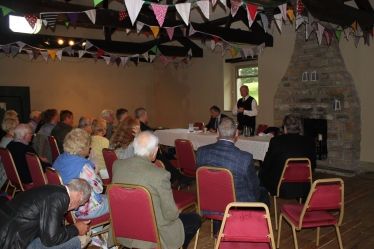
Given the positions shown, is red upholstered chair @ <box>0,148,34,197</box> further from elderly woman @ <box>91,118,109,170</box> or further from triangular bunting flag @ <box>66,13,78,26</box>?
triangular bunting flag @ <box>66,13,78,26</box>

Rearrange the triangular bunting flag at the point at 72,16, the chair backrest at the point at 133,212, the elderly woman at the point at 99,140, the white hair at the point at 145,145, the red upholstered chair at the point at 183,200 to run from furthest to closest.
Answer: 1. the triangular bunting flag at the point at 72,16
2. the elderly woman at the point at 99,140
3. the red upholstered chair at the point at 183,200
4. the white hair at the point at 145,145
5. the chair backrest at the point at 133,212

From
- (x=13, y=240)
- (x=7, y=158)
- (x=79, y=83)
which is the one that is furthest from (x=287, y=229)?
(x=79, y=83)

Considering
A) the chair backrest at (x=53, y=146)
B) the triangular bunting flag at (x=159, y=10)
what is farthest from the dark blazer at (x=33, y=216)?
the chair backrest at (x=53, y=146)

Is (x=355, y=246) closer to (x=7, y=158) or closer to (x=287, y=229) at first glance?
(x=287, y=229)

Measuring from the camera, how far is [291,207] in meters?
3.08

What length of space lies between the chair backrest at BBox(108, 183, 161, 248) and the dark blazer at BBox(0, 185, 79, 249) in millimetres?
319

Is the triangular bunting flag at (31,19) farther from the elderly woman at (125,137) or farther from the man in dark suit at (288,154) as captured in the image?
the man in dark suit at (288,154)

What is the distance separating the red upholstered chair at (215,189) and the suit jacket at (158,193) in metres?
0.50

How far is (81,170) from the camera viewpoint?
9.59 feet

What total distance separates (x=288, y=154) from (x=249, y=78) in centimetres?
596

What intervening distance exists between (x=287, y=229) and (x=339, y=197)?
4.09ft

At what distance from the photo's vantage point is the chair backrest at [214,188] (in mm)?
2732

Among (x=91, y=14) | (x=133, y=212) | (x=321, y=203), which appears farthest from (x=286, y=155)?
(x=91, y=14)

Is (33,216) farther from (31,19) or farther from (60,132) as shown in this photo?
(31,19)
